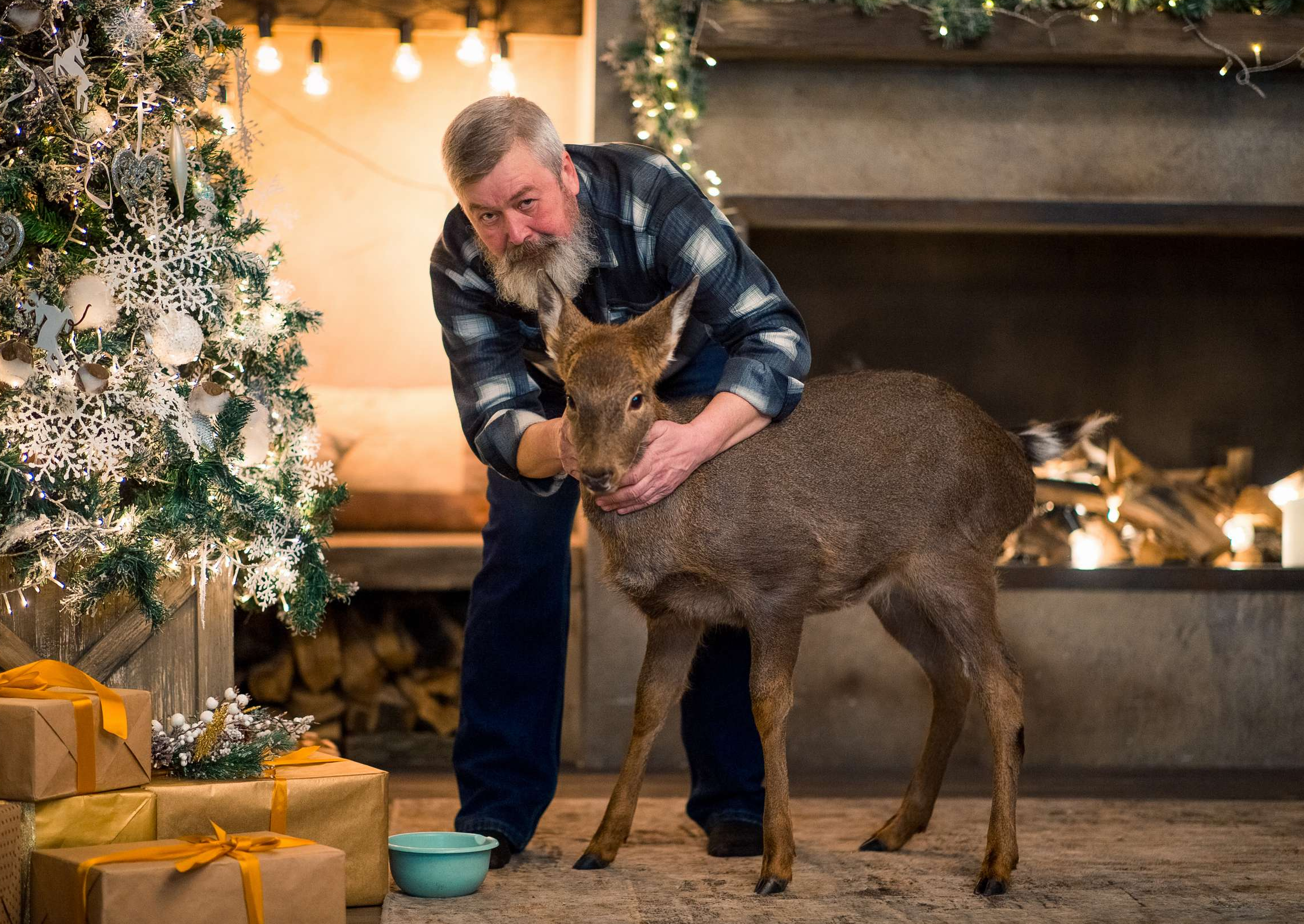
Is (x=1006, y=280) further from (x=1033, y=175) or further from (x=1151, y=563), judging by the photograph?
(x=1151, y=563)

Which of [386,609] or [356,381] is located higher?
[356,381]

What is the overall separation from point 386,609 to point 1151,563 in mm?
2736

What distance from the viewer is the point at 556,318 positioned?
2725 millimetres

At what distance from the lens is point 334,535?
4715 millimetres

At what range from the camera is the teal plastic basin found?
270cm

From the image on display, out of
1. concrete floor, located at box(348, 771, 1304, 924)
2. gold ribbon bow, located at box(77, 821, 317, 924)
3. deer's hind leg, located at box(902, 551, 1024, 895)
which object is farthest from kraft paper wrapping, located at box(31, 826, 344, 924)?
deer's hind leg, located at box(902, 551, 1024, 895)

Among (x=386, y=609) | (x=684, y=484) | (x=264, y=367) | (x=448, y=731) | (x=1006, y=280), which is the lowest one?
(x=448, y=731)

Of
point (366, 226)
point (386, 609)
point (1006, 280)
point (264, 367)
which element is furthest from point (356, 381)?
point (1006, 280)

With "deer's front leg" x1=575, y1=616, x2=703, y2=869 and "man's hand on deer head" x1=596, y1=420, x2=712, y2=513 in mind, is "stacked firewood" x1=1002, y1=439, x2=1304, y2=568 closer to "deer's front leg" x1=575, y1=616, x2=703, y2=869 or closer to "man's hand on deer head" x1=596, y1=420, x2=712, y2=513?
"deer's front leg" x1=575, y1=616, x2=703, y2=869

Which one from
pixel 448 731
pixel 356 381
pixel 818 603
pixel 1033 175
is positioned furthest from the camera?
pixel 356 381

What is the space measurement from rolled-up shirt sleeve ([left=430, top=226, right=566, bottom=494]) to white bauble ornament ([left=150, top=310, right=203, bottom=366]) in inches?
21.4

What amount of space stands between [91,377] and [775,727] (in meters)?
1.62

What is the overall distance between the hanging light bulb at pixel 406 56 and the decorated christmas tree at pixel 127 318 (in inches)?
78.1

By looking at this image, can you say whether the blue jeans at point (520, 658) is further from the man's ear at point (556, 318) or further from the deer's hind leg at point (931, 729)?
the man's ear at point (556, 318)
